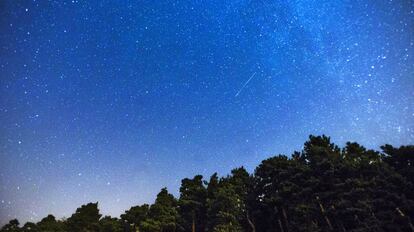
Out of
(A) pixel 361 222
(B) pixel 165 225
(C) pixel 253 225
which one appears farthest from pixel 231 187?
(A) pixel 361 222

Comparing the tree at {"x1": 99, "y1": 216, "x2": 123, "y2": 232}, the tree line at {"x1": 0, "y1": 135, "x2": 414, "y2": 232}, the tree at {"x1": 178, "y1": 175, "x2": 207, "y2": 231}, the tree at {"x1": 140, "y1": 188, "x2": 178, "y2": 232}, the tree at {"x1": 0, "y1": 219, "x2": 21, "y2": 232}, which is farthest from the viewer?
the tree at {"x1": 0, "y1": 219, "x2": 21, "y2": 232}

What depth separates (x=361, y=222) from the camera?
29578mm

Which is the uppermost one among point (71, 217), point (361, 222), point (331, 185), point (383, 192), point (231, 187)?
point (71, 217)

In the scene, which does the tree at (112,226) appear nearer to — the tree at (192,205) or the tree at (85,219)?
the tree at (85,219)

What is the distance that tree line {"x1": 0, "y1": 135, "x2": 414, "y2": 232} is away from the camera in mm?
31391

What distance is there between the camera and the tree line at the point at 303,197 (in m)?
31.4

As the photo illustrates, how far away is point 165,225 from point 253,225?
1135cm

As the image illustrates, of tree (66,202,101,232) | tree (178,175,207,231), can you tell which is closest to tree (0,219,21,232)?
tree (66,202,101,232)

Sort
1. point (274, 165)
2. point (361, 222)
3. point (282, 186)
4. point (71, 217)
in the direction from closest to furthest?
point (361, 222), point (282, 186), point (274, 165), point (71, 217)

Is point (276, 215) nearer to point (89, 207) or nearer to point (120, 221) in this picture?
point (120, 221)

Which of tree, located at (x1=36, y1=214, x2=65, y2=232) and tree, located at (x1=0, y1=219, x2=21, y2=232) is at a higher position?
tree, located at (x1=0, y1=219, x2=21, y2=232)

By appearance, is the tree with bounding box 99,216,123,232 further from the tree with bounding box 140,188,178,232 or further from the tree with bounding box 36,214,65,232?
the tree with bounding box 36,214,65,232

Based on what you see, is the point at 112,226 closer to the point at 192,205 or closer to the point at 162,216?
the point at 162,216

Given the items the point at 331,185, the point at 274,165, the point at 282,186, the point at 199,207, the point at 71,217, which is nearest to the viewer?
the point at 331,185
